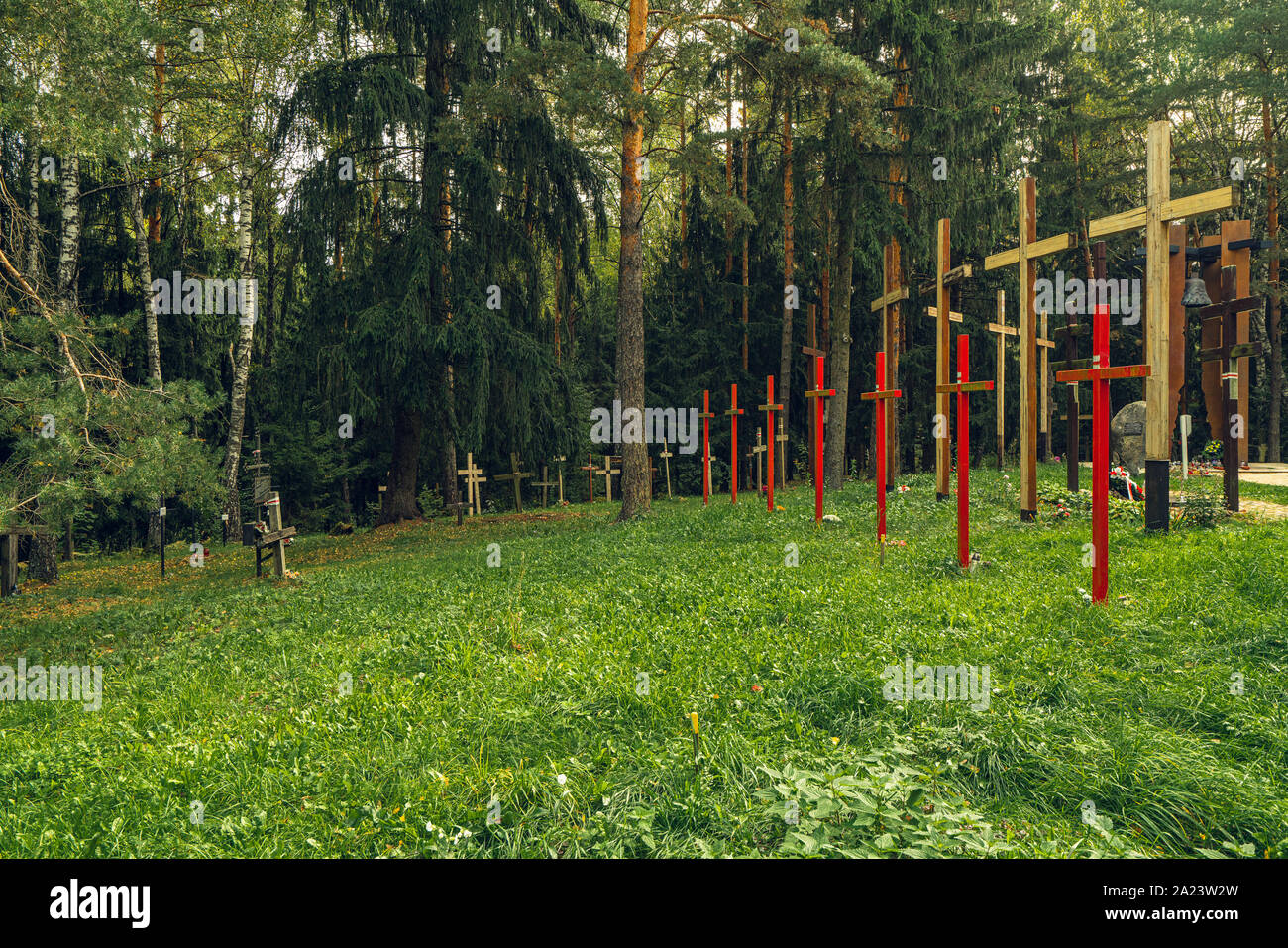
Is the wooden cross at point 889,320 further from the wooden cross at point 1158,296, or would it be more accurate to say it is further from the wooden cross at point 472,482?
the wooden cross at point 472,482

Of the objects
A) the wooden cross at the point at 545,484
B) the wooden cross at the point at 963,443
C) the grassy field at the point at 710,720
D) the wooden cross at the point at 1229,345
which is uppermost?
the wooden cross at the point at 1229,345

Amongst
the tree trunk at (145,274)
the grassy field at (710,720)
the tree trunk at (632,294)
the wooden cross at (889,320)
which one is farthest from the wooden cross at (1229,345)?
the tree trunk at (145,274)

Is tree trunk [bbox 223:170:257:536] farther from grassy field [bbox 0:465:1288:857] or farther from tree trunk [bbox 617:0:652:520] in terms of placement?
grassy field [bbox 0:465:1288:857]

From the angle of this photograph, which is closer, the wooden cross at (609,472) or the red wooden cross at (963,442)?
the red wooden cross at (963,442)

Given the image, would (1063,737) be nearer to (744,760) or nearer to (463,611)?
(744,760)

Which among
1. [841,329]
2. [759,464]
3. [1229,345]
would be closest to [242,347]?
[759,464]

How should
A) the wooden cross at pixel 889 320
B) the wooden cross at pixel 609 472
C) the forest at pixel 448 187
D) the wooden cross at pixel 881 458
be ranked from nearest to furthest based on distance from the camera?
the wooden cross at pixel 881 458, the forest at pixel 448 187, the wooden cross at pixel 889 320, the wooden cross at pixel 609 472

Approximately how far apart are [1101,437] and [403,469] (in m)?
15.9

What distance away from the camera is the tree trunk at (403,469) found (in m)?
18.6

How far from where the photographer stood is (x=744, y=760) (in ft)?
12.0

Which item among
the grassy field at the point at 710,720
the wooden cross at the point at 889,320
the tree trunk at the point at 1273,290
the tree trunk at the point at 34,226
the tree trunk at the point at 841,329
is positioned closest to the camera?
the grassy field at the point at 710,720

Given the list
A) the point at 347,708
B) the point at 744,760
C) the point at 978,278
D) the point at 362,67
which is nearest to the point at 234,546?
the point at 362,67

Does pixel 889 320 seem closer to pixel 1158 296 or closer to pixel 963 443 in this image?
pixel 1158 296

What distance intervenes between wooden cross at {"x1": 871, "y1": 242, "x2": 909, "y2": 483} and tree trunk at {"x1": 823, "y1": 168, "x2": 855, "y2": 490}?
813mm
